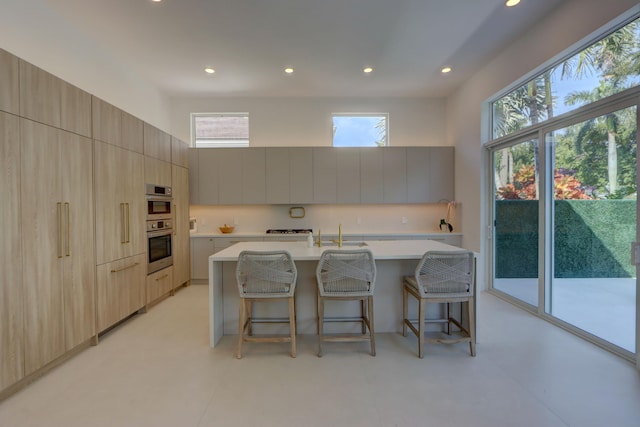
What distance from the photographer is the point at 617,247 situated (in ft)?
7.91

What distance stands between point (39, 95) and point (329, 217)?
158 inches

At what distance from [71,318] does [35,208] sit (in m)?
0.99

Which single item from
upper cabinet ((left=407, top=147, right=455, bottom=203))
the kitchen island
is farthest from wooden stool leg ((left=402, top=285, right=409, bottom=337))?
upper cabinet ((left=407, top=147, right=455, bottom=203))

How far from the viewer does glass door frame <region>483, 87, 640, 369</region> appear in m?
2.26

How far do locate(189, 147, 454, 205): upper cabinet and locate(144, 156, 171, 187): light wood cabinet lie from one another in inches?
31.8

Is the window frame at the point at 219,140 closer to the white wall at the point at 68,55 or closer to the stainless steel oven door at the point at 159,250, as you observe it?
the white wall at the point at 68,55

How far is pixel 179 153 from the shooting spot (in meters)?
4.36

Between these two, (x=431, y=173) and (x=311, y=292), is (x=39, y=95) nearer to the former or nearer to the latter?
(x=311, y=292)

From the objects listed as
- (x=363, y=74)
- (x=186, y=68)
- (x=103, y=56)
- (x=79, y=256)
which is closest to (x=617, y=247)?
(x=363, y=74)

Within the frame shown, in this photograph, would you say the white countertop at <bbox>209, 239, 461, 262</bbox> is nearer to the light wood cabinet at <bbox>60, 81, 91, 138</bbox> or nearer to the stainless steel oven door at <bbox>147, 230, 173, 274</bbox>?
the stainless steel oven door at <bbox>147, 230, 173, 274</bbox>

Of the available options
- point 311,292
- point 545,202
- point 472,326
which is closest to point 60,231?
point 311,292

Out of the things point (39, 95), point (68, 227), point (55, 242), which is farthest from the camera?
point (68, 227)

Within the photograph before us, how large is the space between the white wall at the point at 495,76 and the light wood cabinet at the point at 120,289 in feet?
15.4

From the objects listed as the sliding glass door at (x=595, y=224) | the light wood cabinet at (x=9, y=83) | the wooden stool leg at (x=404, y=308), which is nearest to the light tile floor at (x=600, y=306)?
the sliding glass door at (x=595, y=224)
